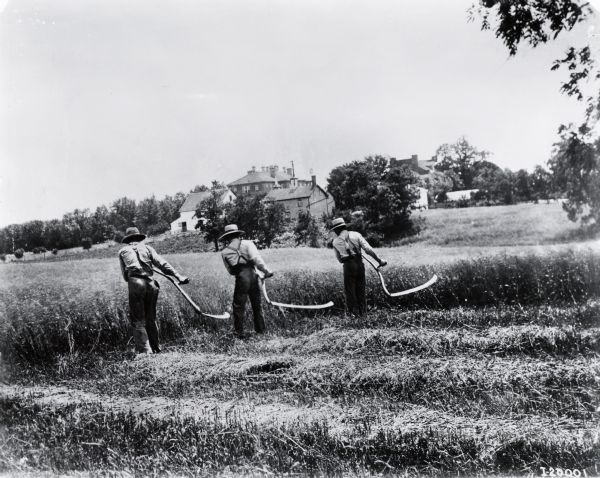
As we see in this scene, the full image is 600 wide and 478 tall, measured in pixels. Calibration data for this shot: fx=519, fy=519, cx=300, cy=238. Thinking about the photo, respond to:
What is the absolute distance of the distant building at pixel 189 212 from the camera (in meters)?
11.4

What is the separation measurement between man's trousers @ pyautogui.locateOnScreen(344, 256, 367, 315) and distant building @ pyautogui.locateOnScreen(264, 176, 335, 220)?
447cm

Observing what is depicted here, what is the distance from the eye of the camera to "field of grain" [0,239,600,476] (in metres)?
3.68

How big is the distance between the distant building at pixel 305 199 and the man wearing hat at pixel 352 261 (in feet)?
14.3

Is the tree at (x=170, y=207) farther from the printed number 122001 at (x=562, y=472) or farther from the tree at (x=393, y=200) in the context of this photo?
the printed number 122001 at (x=562, y=472)

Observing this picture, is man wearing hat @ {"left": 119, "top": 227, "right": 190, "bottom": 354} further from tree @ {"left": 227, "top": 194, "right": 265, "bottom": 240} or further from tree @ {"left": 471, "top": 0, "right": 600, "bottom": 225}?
tree @ {"left": 471, "top": 0, "right": 600, "bottom": 225}

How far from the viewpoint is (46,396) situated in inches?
245

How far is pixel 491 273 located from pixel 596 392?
5801 mm

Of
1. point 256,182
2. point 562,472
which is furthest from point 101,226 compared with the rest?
point 562,472

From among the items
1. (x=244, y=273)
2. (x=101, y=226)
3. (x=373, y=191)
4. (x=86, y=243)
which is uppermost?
(x=373, y=191)

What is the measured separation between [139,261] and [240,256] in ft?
5.59

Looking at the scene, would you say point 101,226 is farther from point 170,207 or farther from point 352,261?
point 352,261

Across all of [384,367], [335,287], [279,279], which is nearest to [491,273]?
[335,287]

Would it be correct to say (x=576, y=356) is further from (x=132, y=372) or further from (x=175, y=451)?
(x=132, y=372)

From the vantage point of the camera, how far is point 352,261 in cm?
963
